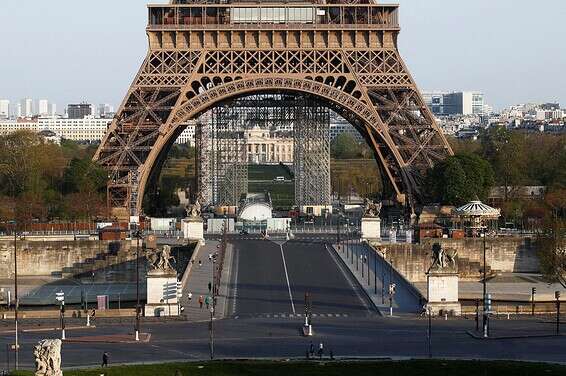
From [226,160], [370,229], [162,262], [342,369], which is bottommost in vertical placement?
[342,369]

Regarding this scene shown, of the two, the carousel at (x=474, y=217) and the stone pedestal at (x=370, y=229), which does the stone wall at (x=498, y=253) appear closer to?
the carousel at (x=474, y=217)

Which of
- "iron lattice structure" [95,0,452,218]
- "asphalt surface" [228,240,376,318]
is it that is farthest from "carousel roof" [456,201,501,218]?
"asphalt surface" [228,240,376,318]

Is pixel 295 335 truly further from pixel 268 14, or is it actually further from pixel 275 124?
pixel 275 124

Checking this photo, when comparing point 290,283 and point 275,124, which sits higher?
point 275,124

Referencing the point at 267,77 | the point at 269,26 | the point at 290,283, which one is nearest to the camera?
the point at 290,283

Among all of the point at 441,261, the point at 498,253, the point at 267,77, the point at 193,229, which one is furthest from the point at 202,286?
the point at 267,77

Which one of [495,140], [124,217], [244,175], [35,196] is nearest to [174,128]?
[124,217]

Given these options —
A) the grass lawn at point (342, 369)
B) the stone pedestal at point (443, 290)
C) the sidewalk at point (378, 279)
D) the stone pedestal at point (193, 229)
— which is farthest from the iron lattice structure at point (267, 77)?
the grass lawn at point (342, 369)
